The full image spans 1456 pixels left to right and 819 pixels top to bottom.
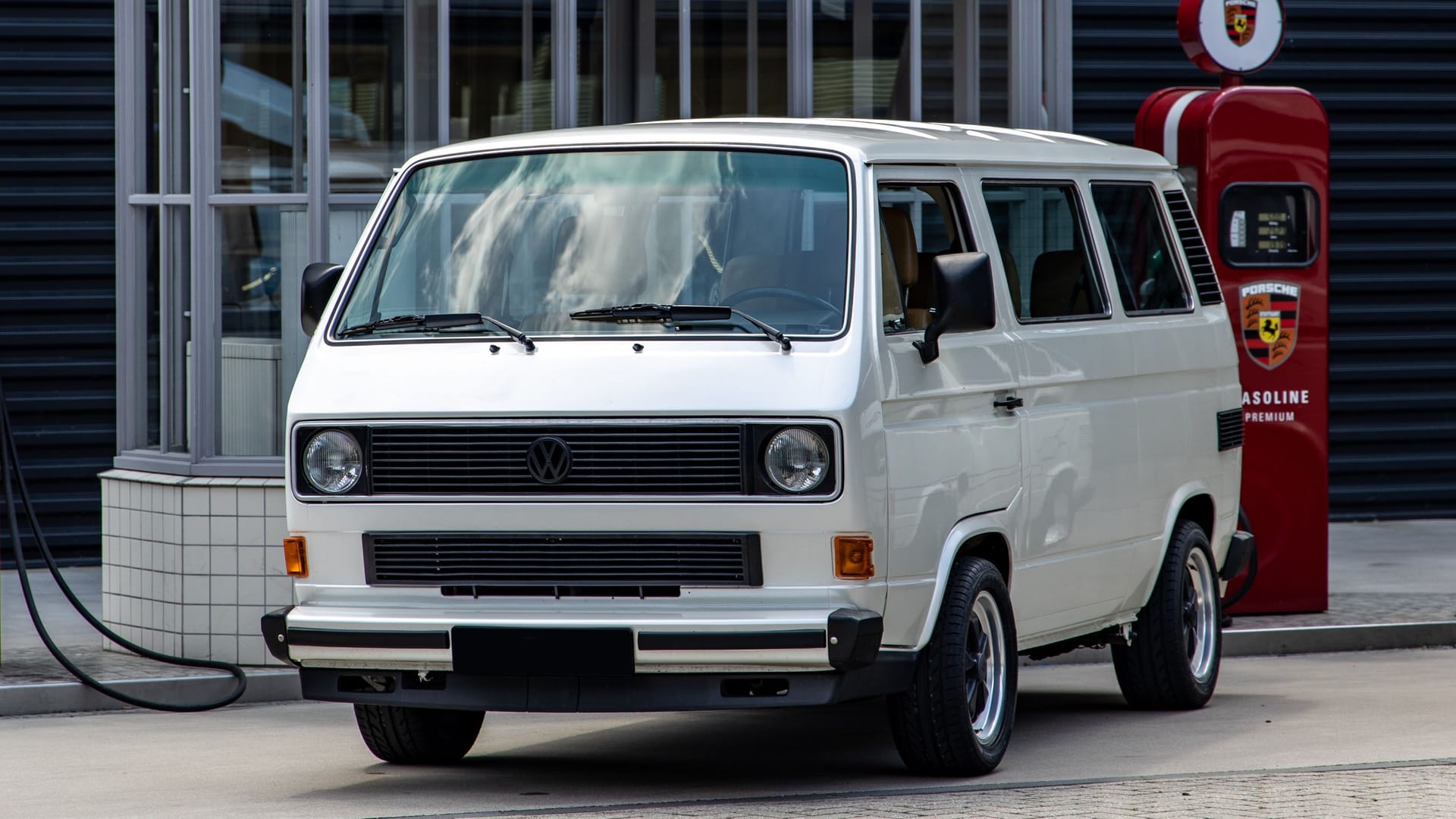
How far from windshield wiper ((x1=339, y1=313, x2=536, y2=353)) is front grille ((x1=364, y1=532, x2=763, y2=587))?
2.02 ft

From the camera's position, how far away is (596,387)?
661 centimetres

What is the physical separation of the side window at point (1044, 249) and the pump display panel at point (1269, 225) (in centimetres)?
263

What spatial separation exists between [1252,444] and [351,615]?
5571mm

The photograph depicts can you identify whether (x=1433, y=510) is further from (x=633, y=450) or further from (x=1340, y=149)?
(x=633, y=450)

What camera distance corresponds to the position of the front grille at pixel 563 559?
6.52 metres

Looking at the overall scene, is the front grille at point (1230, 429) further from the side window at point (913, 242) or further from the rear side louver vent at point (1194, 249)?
the side window at point (913, 242)

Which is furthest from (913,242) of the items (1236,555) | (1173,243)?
(1236,555)

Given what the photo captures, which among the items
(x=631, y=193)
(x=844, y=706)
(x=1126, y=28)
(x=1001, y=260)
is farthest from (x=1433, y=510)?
(x=631, y=193)

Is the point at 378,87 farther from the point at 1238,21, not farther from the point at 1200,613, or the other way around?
the point at 1200,613

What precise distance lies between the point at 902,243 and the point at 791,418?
0.99 meters

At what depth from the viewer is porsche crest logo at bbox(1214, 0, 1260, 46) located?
11.0 meters

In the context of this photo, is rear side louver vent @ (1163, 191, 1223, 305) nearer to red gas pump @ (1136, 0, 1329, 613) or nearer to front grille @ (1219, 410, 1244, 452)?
front grille @ (1219, 410, 1244, 452)

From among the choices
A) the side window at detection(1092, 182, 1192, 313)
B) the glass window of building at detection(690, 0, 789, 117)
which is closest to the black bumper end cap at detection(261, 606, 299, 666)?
the side window at detection(1092, 182, 1192, 313)

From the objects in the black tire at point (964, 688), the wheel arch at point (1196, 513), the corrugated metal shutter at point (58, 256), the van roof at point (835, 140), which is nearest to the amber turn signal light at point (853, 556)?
the black tire at point (964, 688)
